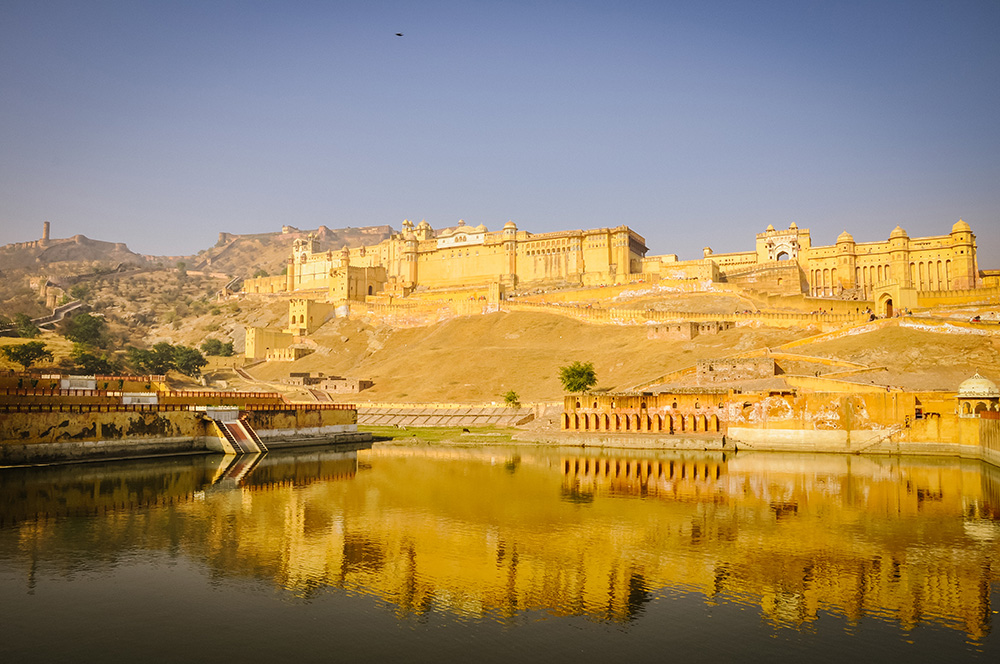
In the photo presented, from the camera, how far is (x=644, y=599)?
14016 mm

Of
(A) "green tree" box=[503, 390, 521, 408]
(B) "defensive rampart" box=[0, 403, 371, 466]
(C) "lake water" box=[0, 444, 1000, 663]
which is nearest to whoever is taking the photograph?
(C) "lake water" box=[0, 444, 1000, 663]

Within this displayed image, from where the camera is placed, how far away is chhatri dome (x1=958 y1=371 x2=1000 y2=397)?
34.3m

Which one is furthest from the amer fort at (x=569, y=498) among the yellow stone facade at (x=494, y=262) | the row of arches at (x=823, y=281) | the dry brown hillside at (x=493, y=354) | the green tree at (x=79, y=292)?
the green tree at (x=79, y=292)

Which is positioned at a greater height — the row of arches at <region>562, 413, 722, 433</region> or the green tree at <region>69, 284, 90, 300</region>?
the green tree at <region>69, 284, 90, 300</region>

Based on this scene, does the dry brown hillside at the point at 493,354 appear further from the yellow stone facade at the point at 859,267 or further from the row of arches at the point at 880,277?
the row of arches at the point at 880,277

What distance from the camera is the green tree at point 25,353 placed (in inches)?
2648

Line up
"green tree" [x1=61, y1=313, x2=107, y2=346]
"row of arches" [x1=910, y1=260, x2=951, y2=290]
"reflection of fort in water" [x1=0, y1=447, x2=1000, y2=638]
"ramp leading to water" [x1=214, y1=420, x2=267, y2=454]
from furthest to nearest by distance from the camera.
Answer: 1. "green tree" [x1=61, y1=313, x2=107, y2=346]
2. "row of arches" [x1=910, y1=260, x2=951, y2=290]
3. "ramp leading to water" [x1=214, y1=420, x2=267, y2=454]
4. "reflection of fort in water" [x1=0, y1=447, x2=1000, y2=638]

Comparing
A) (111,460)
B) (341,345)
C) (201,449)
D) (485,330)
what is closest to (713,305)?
(485,330)

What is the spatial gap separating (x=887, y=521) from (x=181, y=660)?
1924 cm

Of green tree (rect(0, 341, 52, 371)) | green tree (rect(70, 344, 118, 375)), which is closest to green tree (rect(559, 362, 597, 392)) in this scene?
green tree (rect(70, 344, 118, 375))

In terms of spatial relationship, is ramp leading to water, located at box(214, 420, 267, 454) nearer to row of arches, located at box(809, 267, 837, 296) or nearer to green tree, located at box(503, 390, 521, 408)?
green tree, located at box(503, 390, 521, 408)

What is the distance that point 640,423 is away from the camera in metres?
43.1

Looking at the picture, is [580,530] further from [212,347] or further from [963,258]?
[212,347]

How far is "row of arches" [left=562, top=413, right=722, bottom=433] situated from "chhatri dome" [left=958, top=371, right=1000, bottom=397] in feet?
39.9
